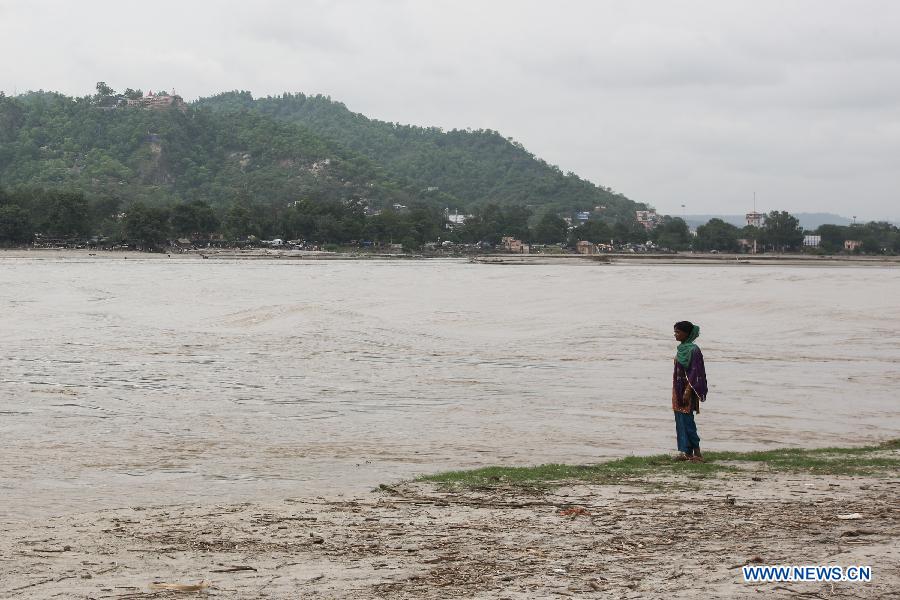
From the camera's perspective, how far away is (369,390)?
21484 mm

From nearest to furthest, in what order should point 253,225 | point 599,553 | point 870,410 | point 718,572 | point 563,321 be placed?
1. point 718,572
2. point 599,553
3. point 870,410
4. point 563,321
5. point 253,225

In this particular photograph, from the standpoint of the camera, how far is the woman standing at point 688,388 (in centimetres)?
1273

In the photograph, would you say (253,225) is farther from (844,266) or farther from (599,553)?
(599,553)

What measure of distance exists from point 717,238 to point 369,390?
166822mm

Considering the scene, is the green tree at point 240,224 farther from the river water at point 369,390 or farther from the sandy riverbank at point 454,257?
the river water at point 369,390

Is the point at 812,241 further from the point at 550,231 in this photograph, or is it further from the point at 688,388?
the point at 688,388

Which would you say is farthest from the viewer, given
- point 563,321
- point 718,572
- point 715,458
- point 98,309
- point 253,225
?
point 253,225

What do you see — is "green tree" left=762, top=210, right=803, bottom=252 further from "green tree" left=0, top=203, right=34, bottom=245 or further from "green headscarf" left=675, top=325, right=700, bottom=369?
"green headscarf" left=675, top=325, right=700, bottom=369

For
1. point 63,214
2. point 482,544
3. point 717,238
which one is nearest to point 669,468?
point 482,544

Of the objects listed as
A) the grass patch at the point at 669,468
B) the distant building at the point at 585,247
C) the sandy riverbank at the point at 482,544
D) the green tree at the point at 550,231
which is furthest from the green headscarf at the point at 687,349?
the green tree at the point at 550,231

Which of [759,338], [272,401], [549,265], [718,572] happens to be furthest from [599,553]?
[549,265]

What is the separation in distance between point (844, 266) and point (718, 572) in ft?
Result: 483

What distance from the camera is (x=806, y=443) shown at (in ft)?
51.1

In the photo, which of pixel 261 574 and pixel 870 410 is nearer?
pixel 261 574
